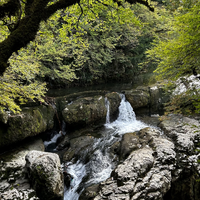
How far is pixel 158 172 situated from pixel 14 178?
167 inches

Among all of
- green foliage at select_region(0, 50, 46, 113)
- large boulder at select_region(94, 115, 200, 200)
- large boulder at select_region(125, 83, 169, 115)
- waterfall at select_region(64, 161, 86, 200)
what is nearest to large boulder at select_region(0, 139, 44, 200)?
waterfall at select_region(64, 161, 86, 200)

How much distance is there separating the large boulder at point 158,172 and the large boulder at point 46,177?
1193 mm

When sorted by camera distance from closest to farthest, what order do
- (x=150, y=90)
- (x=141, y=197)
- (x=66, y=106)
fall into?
(x=141, y=197) < (x=66, y=106) < (x=150, y=90)

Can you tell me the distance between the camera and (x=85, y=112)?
827 cm

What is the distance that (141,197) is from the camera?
3.42m

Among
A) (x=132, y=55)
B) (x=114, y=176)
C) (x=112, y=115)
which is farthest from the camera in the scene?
(x=132, y=55)

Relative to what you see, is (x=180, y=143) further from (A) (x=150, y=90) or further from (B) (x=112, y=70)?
(B) (x=112, y=70)

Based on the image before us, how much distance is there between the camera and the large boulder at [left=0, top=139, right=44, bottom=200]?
146 inches

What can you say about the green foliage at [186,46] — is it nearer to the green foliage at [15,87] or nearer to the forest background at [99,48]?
the forest background at [99,48]

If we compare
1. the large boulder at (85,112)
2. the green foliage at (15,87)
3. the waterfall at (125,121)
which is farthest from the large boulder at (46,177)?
the waterfall at (125,121)

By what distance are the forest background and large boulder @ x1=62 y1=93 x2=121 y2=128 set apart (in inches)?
68.9

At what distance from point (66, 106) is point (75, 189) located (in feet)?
14.4

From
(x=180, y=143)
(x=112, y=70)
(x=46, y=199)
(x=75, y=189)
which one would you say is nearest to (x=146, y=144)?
(x=180, y=143)

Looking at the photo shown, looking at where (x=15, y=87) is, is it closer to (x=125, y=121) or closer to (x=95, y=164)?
(x=95, y=164)
